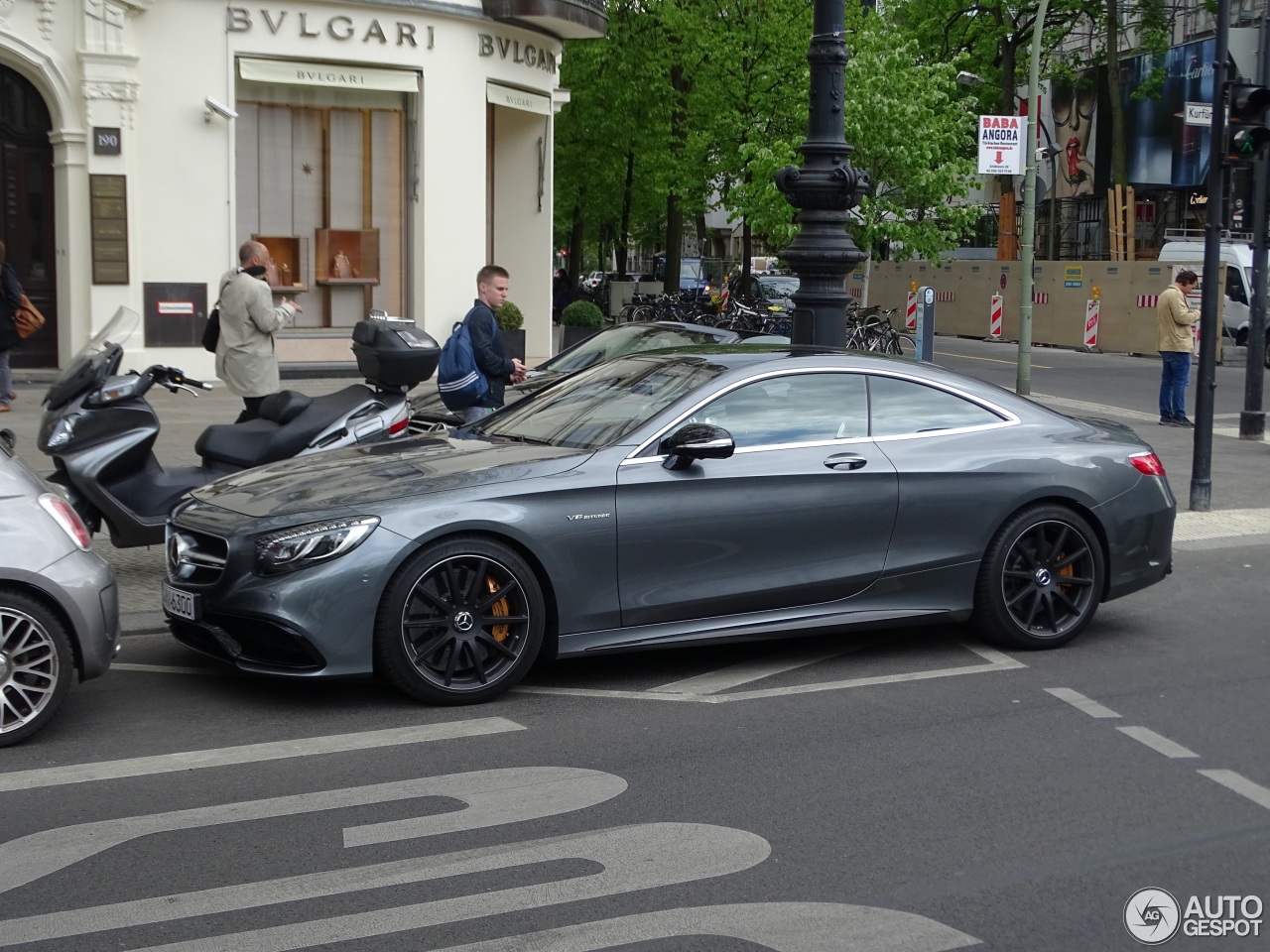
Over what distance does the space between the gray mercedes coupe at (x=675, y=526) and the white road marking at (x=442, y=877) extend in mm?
1574

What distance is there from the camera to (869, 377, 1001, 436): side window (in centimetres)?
724

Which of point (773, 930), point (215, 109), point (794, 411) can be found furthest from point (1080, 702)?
point (215, 109)

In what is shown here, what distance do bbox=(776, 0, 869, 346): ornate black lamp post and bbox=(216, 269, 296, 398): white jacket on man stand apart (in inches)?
143

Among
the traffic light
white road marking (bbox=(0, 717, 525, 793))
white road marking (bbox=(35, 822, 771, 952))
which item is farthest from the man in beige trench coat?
the traffic light

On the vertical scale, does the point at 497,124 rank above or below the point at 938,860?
above

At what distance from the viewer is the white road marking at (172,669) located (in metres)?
6.80

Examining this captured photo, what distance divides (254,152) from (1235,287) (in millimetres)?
20371

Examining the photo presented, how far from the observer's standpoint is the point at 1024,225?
2186 cm

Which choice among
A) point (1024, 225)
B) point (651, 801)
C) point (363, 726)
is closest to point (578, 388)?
point (363, 726)

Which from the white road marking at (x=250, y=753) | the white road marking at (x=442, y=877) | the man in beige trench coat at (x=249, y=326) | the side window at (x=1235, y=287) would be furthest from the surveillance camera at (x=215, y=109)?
the side window at (x=1235, y=287)

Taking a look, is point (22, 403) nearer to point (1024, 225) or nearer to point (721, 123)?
point (1024, 225)

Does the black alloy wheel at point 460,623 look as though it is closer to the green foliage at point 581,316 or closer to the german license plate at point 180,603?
the german license plate at point 180,603

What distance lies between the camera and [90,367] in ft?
26.8

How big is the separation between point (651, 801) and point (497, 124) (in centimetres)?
1962
